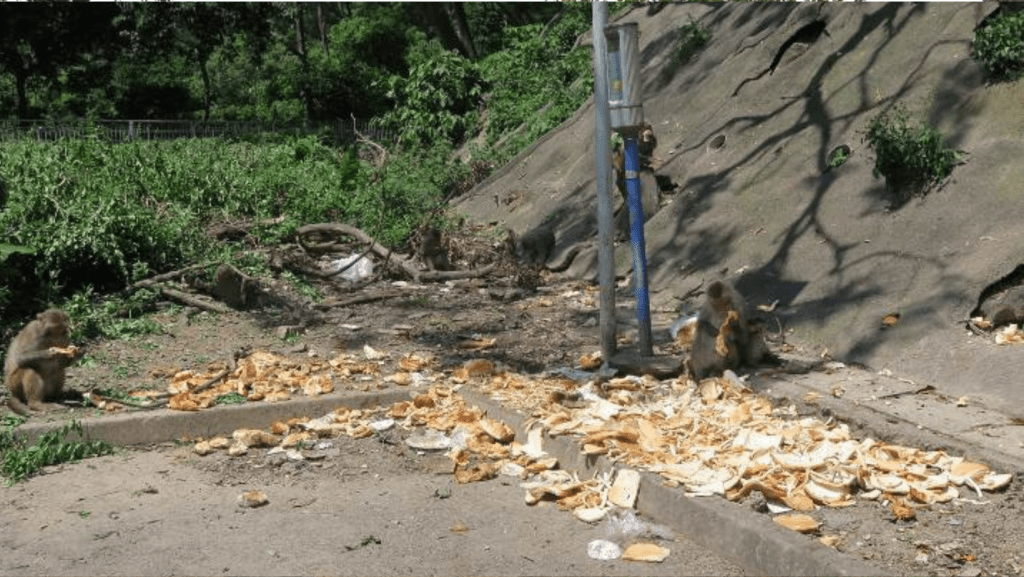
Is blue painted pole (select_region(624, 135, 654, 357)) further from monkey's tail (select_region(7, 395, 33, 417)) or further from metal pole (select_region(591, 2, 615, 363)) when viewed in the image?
monkey's tail (select_region(7, 395, 33, 417))

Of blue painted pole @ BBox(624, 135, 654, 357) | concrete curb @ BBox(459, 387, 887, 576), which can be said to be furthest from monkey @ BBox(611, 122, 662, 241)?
concrete curb @ BBox(459, 387, 887, 576)

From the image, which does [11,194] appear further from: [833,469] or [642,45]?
[642,45]

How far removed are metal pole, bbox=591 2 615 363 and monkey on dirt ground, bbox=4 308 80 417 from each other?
11.3ft

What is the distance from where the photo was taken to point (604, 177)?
7875 millimetres

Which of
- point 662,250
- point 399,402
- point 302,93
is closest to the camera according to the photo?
point 399,402

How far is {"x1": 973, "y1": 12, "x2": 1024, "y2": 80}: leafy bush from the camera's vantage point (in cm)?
952

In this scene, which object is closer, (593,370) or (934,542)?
(934,542)

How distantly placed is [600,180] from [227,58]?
3492cm

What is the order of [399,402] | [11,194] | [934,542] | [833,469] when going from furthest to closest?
[11,194]
[399,402]
[833,469]
[934,542]

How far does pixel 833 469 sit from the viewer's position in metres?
5.67

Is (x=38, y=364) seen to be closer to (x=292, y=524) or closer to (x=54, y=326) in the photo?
(x=54, y=326)

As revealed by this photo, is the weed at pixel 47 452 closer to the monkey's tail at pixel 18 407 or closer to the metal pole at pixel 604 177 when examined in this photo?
the monkey's tail at pixel 18 407

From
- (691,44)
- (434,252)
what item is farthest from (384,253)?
(691,44)

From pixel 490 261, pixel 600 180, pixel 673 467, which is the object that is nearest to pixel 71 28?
pixel 490 261
